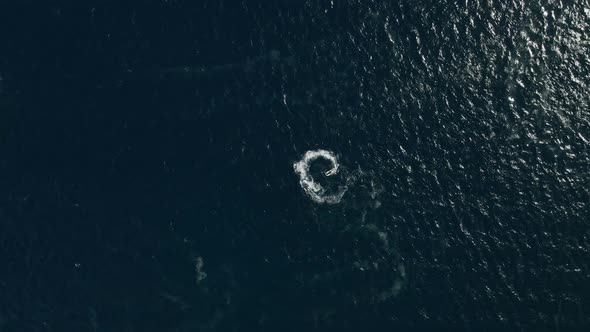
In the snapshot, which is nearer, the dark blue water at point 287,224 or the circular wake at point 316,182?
the dark blue water at point 287,224

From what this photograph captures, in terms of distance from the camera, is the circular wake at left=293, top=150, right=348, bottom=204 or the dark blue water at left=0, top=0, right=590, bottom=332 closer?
the dark blue water at left=0, top=0, right=590, bottom=332

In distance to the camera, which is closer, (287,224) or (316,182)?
(287,224)

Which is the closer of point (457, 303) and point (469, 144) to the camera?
point (457, 303)

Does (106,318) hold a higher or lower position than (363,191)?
lower

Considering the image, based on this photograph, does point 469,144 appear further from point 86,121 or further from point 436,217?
point 86,121

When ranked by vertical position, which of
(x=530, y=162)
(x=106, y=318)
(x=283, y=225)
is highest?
(x=530, y=162)

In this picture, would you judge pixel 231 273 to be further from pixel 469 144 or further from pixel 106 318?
pixel 469 144

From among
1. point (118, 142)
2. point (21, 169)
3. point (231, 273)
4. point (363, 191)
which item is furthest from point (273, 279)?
point (21, 169)
